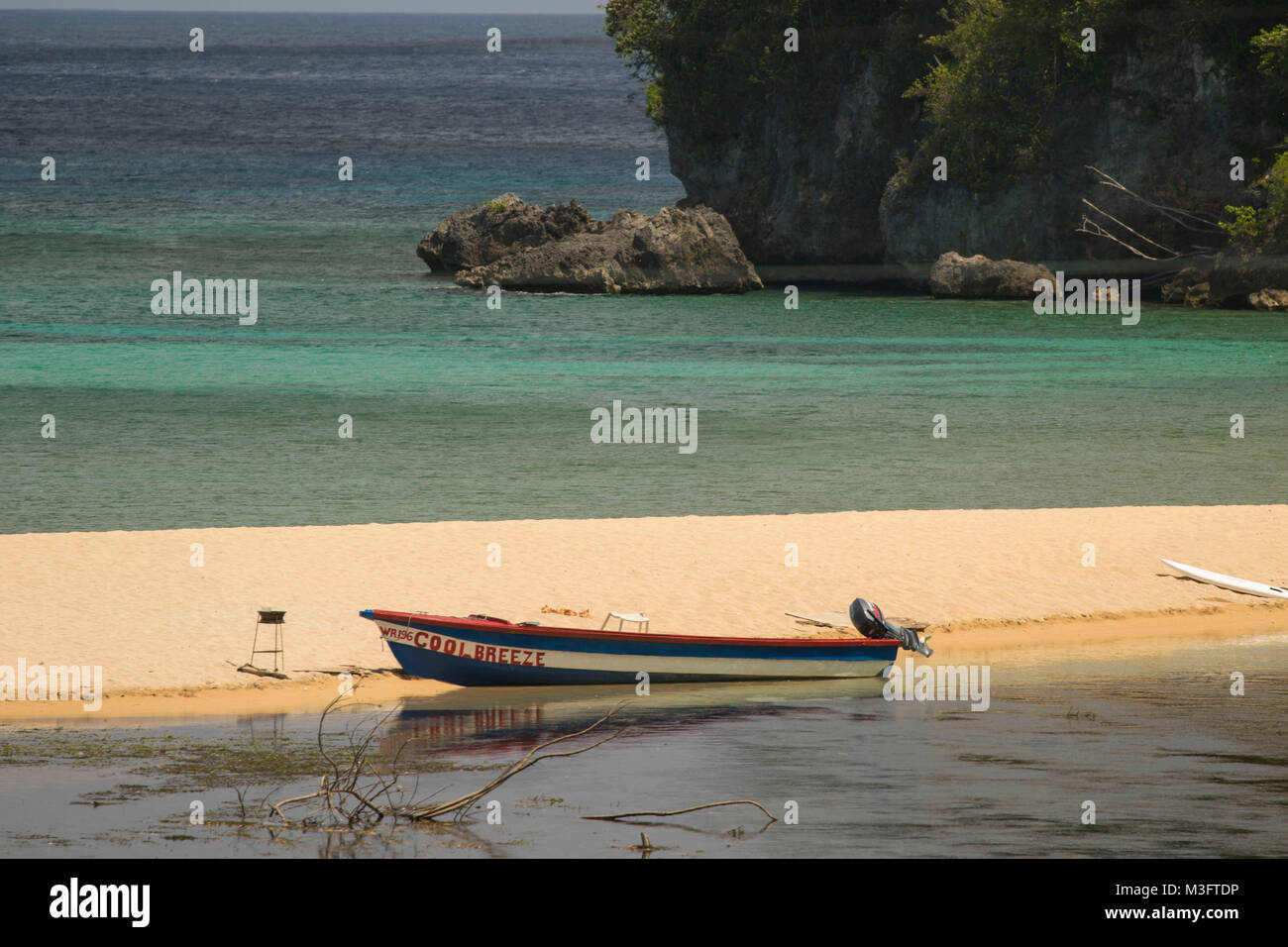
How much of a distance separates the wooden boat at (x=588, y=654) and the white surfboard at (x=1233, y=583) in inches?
289

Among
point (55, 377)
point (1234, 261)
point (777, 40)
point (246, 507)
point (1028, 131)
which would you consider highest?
point (777, 40)

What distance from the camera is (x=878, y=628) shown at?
2094cm

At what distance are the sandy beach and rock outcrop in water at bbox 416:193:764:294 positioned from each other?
41.2 m

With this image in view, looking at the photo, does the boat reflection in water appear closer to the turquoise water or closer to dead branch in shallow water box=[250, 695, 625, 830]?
dead branch in shallow water box=[250, 695, 625, 830]

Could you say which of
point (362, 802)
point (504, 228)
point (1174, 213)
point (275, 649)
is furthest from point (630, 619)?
point (504, 228)

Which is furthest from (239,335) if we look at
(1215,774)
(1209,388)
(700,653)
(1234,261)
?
(1215,774)

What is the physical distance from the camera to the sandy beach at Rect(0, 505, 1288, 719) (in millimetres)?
20500

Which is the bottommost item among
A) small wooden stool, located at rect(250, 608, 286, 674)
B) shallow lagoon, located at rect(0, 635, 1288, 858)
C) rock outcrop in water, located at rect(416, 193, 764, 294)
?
shallow lagoon, located at rect(0, 635, 1288, 858)

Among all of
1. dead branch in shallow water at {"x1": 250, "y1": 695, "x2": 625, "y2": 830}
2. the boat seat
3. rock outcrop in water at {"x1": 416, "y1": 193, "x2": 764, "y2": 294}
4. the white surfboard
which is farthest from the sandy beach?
rock outcrop in water at {"x1": 416, "y1": 193, "x2": 764, "y2": 294}

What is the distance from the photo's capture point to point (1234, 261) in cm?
6303

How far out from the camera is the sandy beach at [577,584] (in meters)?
20.5

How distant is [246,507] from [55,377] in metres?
20.4

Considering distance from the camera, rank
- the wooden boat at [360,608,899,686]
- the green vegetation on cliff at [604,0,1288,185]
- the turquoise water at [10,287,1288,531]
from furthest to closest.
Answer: the green vegetation on cliff at [604,0,1288,185] < the turquoise water at [10,287,1288,531] < the wooden boat at [360,608,899,686]

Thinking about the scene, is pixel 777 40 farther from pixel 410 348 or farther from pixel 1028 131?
pixel 410 348
